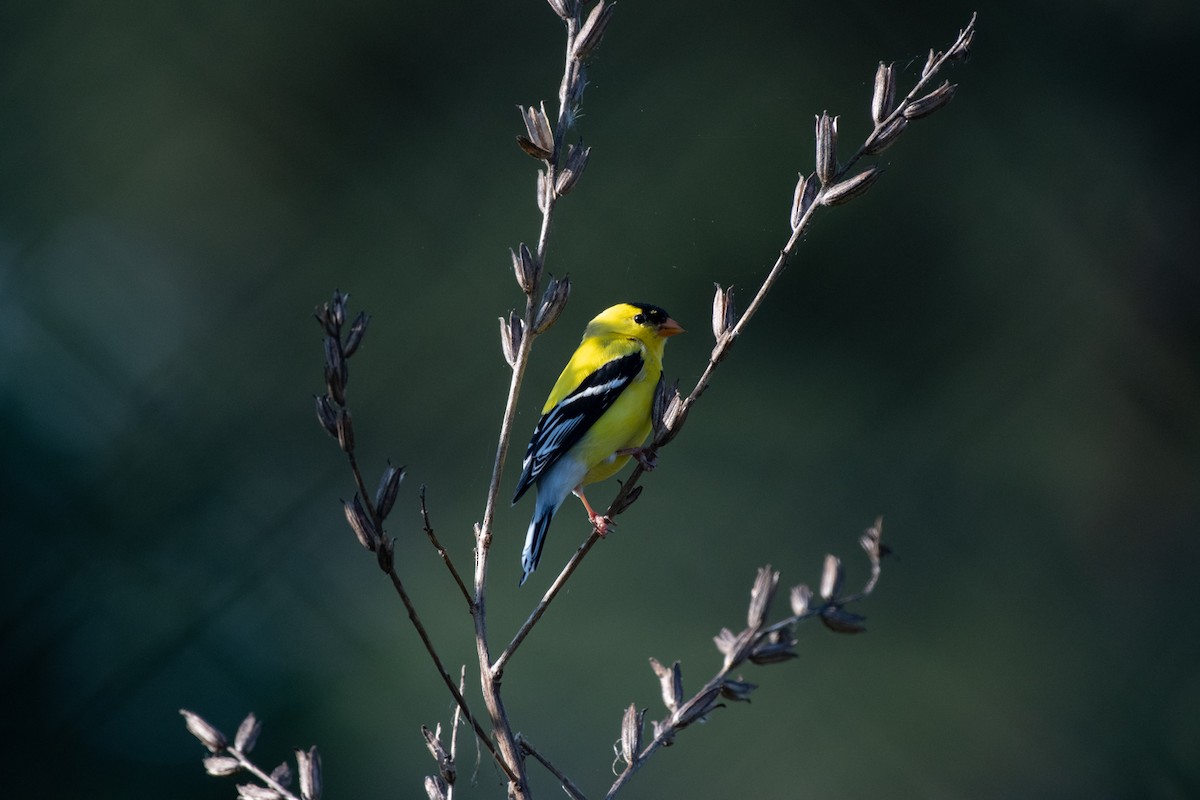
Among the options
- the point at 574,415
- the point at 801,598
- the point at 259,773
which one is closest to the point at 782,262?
the point at 801,598

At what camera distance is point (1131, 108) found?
394cm

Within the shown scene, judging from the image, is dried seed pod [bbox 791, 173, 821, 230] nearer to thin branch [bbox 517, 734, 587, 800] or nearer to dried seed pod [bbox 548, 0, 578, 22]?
dried seed pod [bbox 548, 0, 578, 22]

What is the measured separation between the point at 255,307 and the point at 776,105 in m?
1.96

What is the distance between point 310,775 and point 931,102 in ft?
1.97

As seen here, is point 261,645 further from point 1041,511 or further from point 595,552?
point 1041,511

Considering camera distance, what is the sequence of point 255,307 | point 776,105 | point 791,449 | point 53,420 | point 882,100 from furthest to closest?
point 776,105, point 791,449, point 255,307, point 53,420, point 882,100

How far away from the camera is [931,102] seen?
2.49 ft

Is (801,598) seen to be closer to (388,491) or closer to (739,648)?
(739,648)

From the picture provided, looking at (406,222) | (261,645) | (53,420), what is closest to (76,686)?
(261,645)

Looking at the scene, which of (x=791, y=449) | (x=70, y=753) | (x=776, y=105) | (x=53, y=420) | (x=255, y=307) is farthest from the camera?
(x=776, y=105)

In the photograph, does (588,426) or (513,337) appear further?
(588,426)

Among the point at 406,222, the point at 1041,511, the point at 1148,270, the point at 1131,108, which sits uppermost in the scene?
the point at 406,222

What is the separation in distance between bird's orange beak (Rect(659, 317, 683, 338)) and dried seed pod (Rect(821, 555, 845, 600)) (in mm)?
1163

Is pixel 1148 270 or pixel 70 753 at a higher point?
pixel 70 753
